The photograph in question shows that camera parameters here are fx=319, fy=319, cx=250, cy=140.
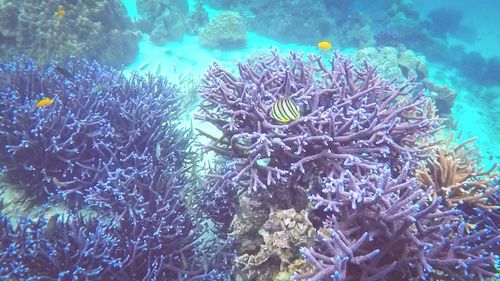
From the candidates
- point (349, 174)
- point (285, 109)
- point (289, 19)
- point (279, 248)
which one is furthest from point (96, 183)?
point (289, 19)

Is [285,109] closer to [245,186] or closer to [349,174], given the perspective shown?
[349,174]

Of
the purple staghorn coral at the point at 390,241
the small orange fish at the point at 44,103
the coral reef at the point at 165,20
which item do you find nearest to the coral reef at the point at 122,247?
the purple staghorn coral at the point at 390,241

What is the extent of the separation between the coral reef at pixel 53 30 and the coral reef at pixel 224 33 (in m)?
4.14

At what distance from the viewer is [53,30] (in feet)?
27.1

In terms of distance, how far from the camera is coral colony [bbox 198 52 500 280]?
255 cm

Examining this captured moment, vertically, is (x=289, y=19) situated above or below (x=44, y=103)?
above

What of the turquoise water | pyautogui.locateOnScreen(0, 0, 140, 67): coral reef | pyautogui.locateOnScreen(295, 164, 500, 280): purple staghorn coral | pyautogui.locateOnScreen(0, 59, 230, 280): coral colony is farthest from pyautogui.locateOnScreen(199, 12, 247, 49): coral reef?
pyautogui.locateOnScreen(295, 164, 500, 280): purple staghorn coral

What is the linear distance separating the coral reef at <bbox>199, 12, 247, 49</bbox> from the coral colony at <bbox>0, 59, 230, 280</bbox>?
758 cm

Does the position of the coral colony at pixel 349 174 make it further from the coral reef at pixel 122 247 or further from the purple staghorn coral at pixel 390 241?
the coral reef at pixel 122 247

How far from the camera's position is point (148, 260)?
3367 mm

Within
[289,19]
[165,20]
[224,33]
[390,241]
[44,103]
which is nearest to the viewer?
[390,241]

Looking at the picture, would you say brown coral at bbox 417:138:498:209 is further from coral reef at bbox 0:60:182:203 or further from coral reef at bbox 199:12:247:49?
coral reef at bbox 199:12:247:49

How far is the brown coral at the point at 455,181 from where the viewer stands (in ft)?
10.8

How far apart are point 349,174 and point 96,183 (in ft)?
10.1
